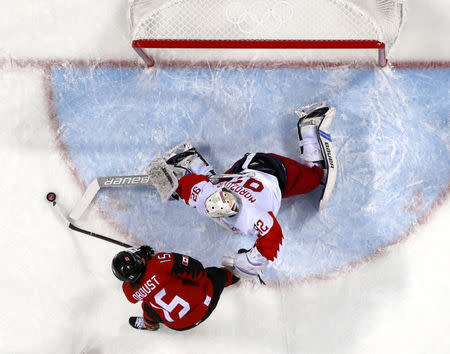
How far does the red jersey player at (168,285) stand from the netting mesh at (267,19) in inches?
63.5

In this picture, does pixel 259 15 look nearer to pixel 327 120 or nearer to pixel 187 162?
pixel 327 120

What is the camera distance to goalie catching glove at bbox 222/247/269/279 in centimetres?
246

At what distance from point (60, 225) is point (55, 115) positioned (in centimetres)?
85

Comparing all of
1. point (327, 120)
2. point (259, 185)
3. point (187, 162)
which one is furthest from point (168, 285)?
point (327, 120)

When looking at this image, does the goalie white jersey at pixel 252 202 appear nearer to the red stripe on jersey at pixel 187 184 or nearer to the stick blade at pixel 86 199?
the red stripe on jersey at pixel 187 184

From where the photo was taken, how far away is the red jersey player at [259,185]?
7.51ft

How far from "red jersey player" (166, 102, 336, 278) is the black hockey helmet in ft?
1.50

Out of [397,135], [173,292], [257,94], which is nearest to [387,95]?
[397,135]

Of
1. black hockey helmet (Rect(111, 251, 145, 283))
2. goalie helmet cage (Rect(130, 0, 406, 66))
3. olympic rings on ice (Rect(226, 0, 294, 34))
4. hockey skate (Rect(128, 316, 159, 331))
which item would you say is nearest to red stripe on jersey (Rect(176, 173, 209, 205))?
black hockey helmet (Rect(111, 251, 145, 283))

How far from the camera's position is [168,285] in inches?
92.1

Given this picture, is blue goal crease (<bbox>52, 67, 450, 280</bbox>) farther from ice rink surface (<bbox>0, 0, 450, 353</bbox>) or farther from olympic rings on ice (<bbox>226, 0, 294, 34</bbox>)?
olympic rings on ice (<bbox>226, 0, 294, 34</bbox>)

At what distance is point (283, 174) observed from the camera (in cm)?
265

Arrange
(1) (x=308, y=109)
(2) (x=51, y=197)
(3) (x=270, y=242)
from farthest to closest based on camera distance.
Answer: (2) (x=51, y=197) → (1) (x=308, y=109) → (3) (x=270, y=242)

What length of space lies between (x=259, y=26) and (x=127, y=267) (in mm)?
1947
